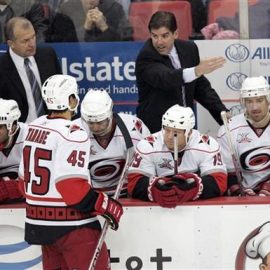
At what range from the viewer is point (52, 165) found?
4375 millimetres

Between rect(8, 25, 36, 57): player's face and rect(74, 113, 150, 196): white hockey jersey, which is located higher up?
rect(8, 25, 36, 57): player's face

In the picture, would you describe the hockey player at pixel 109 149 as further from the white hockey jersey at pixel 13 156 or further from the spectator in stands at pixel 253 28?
the spectator in stands at pixel 253 28

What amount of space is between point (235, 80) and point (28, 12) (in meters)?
1.34

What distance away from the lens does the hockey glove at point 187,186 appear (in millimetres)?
4695

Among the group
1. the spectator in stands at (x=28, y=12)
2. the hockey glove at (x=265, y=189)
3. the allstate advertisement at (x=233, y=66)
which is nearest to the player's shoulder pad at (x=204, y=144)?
the hockey glove at (x=265, y=189)

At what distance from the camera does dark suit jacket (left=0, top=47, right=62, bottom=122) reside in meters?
5.62

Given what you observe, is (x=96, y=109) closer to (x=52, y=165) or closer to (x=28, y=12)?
(x=52, y=165)

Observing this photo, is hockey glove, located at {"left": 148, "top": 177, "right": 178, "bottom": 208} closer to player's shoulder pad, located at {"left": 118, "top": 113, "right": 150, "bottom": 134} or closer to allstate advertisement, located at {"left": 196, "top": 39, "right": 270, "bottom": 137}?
player's shoulder pad, located at {"left": 118, "top": 113, "right": 150, "bottom": 134}

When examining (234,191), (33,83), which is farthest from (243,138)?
(33,83)

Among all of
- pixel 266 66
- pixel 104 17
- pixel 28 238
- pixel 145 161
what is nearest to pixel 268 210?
pixel 145 161

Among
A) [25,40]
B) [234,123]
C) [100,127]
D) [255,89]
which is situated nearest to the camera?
[100,127]

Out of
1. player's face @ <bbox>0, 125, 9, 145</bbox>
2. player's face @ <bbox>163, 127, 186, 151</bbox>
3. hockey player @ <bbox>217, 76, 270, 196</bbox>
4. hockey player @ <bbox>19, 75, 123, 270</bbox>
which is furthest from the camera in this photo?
hockey player @ <bbox>217, 76, 270, 196</bbox>

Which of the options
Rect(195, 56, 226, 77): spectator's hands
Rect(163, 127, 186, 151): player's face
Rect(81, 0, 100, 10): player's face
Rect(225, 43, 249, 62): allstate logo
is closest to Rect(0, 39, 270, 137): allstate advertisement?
Rect(225, 43, 249, 62): allstate logo

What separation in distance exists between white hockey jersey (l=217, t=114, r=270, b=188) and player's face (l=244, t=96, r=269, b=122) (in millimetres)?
72
